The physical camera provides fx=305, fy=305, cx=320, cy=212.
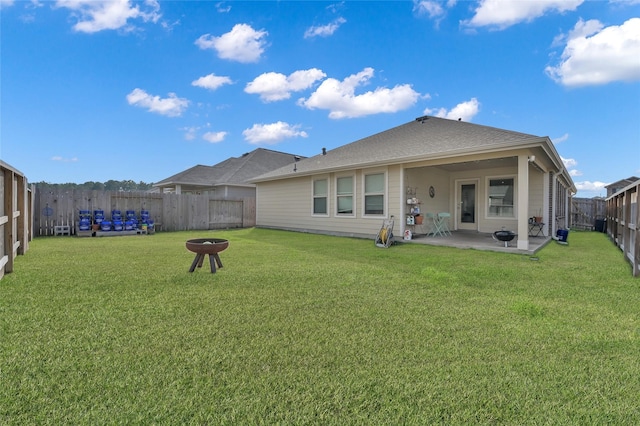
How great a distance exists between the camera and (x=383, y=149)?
1043cm

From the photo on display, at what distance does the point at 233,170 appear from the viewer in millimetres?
20609

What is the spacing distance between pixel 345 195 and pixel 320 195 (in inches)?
47.8

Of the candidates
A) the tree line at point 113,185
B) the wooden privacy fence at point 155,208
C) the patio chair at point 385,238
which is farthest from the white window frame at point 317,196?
the tree line at point 113,185

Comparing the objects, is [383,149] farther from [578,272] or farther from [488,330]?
[488,330]

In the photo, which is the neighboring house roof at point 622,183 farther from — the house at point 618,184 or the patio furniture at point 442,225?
the patio furniture at point 442,225

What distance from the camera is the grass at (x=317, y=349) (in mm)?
1590

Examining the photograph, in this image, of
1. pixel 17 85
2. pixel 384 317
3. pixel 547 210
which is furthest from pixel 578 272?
pixel 17 85

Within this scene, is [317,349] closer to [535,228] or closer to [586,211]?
[535,228]

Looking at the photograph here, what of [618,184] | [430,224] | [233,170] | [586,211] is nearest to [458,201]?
[430,224]

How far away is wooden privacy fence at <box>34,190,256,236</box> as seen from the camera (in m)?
10.3

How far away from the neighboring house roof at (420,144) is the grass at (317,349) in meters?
3.92

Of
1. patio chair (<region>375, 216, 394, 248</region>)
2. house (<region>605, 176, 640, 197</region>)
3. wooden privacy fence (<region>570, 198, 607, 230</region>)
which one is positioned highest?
house (<region>605, 176, 640, 197</region>)

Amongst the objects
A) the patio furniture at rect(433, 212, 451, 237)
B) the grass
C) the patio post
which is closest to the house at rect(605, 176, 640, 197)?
the patio furniture at rect(433, 212, 451, 237)

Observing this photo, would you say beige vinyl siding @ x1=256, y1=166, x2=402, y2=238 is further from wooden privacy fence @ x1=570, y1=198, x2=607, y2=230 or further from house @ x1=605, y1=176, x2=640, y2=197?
house @ x1=605, y1=176, x2=640, y2=197
